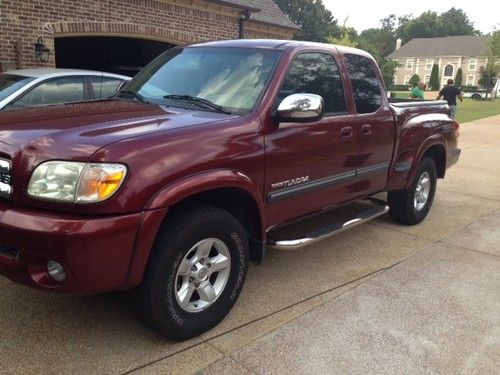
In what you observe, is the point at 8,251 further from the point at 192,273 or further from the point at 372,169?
the point at 372,169

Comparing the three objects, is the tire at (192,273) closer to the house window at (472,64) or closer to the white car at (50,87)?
the white car at (50,87)

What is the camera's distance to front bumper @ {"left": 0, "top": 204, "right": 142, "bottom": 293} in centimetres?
249

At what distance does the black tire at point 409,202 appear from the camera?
5.59m

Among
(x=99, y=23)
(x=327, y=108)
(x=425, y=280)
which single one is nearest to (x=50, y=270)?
(x=327, y=108)

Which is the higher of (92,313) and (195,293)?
(195,293)

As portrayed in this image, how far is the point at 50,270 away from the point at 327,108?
251 centimetres

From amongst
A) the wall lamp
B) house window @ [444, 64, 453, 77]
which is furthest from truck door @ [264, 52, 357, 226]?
house window @ [444, 64, 453, 77]

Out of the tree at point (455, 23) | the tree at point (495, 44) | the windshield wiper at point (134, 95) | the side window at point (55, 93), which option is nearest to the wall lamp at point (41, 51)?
the side window at point (55, 93)

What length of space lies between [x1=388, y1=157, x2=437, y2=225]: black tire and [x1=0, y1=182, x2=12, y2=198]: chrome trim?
4.11 meters

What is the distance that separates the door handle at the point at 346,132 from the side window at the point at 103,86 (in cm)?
405

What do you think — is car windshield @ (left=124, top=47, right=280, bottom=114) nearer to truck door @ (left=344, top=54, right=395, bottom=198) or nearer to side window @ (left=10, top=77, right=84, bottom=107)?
truck door @ (left=344, top=54, right=395, bottom=198)

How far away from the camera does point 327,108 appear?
13.6 feet

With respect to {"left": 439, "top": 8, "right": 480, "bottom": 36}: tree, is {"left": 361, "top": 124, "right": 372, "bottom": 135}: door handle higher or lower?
lower

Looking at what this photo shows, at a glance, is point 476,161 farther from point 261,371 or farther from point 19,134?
point 19,134
